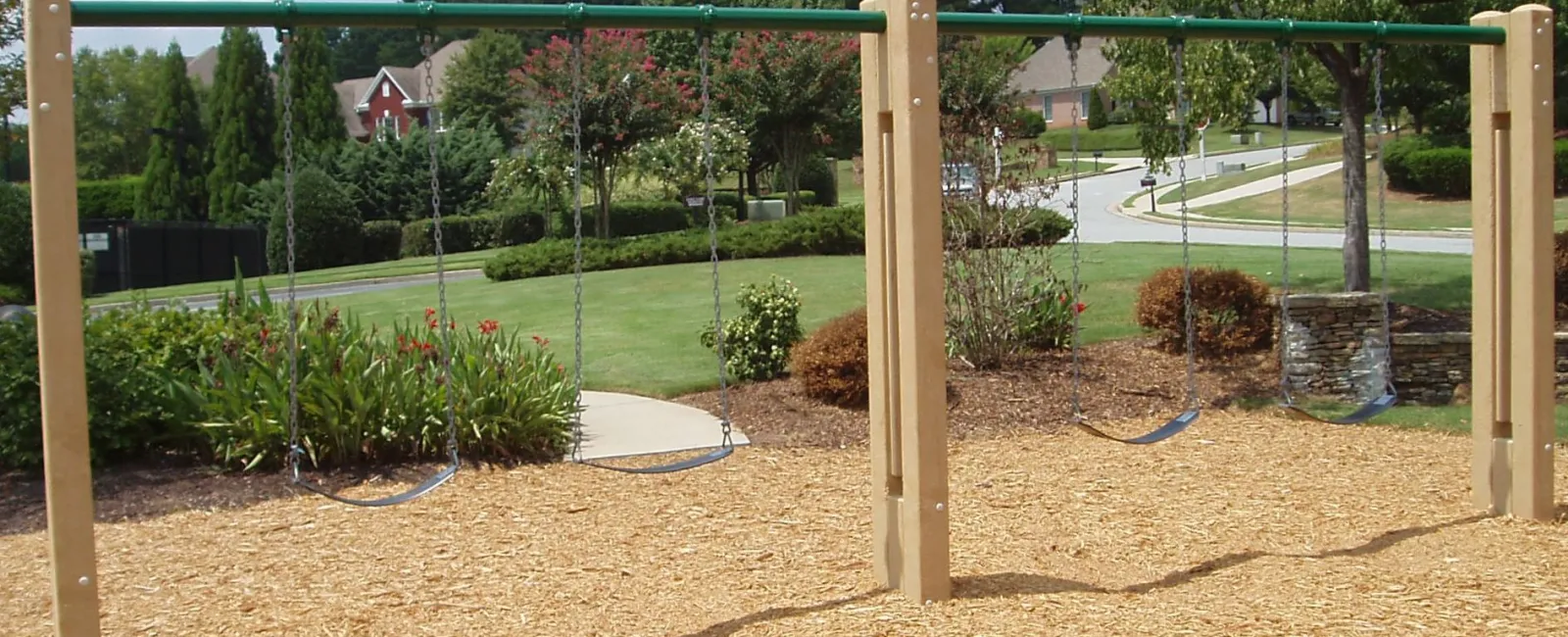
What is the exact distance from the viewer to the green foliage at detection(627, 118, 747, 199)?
26.6m

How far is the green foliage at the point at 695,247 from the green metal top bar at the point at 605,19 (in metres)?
16.5

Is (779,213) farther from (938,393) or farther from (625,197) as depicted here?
(938,393)

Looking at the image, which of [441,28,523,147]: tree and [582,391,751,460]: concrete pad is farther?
[441,28,523,147]: tree

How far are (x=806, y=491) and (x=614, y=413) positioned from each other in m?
2.59

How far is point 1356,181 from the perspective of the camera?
1208 centimetres

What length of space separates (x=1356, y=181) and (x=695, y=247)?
1228 cm

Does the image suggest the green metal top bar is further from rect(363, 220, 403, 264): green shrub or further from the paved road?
rect(363, 220, 403, 264): green shrub

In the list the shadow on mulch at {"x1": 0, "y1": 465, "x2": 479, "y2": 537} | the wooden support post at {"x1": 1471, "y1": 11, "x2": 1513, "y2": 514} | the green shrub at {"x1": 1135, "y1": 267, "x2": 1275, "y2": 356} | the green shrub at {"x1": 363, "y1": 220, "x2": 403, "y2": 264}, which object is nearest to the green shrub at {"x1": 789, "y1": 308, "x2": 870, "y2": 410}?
the green shrub at {"x1": 1135, "y1": 267, "x2": 1275, "y2": 356}

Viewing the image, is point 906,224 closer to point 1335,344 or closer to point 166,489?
point 166,489

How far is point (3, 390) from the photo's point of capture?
7.50 m

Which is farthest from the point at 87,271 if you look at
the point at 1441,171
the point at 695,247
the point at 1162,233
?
the point at 1441,171

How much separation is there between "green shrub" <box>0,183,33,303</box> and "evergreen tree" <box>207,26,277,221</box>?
15463 millimetres

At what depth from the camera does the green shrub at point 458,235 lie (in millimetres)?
32875

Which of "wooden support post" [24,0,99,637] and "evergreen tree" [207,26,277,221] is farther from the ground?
"evergreen tree" [207,26,277,221]
